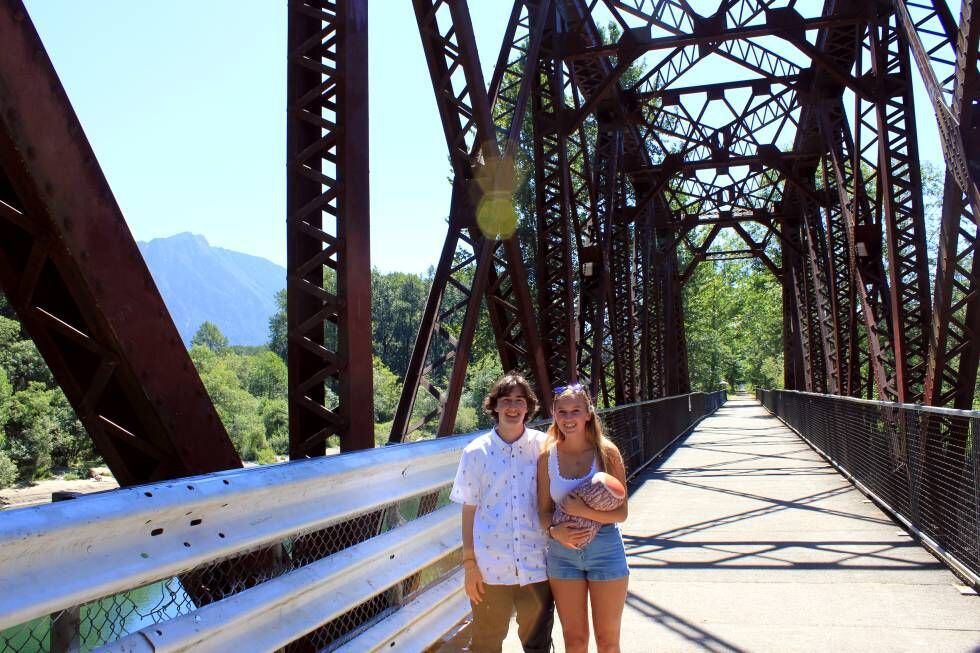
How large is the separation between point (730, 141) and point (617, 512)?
1901 cm

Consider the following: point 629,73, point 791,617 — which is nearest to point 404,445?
point 791,617

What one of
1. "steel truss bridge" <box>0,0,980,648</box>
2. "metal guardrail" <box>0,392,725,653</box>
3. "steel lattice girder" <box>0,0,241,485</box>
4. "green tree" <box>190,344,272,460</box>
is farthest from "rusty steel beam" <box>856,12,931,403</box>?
"green tree" <box>190,344,272,460</box>

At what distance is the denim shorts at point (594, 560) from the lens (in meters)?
3.54

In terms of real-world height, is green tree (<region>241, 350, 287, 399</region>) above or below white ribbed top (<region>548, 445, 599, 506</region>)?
above

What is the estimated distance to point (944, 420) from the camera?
7590 mm

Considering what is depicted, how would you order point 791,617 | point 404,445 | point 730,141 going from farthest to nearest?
point 730,141
point 791,617
point 404,445

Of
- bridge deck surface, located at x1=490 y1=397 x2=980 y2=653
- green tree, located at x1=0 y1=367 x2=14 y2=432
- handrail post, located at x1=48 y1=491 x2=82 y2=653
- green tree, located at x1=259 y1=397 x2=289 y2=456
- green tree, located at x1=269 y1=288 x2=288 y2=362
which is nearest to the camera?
handrail post, located at x1=48 y1=491 x2=82 y2=653

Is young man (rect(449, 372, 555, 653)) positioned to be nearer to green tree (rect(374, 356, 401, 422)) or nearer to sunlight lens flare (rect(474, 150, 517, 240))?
sunlight lens flare (rect(474, 150, 517, 240))

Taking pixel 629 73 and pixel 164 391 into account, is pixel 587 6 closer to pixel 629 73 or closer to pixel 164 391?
pixel 164 391

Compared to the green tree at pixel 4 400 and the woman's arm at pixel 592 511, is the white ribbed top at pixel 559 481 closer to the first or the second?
the woman's arm at pixel 592 511

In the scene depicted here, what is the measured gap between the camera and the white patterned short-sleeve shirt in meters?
3.55

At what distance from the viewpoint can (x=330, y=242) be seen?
431 centimetres

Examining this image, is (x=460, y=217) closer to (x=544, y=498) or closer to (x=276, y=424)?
(x=544, y=498)

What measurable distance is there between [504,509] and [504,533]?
9cm
